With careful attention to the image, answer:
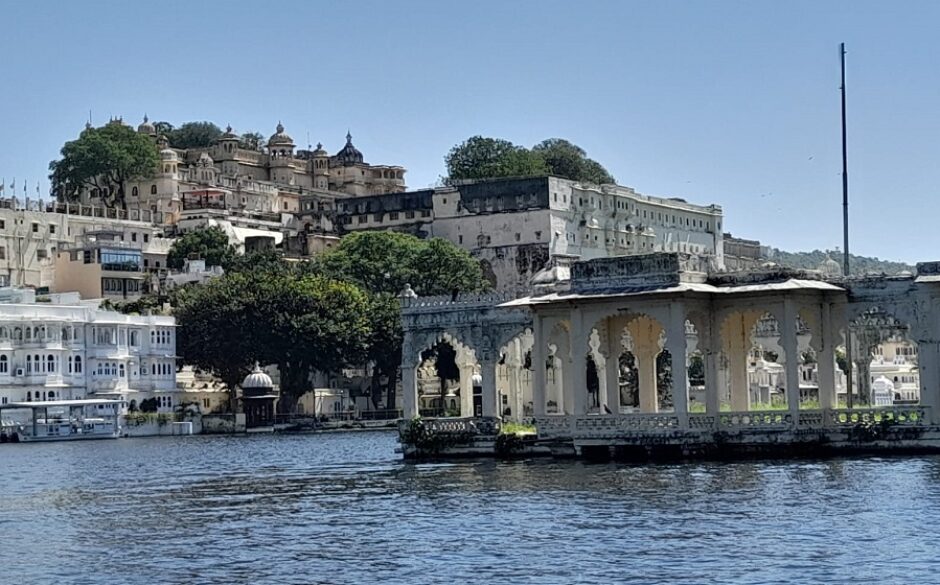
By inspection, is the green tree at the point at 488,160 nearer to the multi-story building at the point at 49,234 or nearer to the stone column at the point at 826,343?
the multi-story building at the point at 49,234

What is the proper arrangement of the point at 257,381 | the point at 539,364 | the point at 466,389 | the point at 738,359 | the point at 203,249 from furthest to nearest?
the point at 203,249 < the point at 257,381 < the point at 466,389 < the point at 539,364 < the point at 738,359

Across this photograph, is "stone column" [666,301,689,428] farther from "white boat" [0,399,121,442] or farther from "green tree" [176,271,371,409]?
"green tree" [176,271,371,409]

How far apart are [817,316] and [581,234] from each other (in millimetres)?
99014

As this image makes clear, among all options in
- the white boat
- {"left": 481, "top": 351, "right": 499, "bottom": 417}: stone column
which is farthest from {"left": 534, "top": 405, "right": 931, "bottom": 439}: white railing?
the white boat

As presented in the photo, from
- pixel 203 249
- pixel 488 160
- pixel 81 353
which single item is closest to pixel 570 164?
pixel 488 160

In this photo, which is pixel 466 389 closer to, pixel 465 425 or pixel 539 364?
pixel 465 425

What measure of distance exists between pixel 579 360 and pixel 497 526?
59.5ft

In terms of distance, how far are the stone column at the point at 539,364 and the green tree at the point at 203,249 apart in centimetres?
8983

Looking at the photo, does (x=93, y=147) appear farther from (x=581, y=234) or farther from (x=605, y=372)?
(x=605, y=372)

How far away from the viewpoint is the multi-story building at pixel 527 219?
149125 millimetres

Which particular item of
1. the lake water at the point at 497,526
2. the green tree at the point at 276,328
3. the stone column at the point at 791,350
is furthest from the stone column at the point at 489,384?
the green tree at the point at 276,328

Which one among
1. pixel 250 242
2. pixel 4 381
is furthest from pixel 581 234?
pixel 4 381

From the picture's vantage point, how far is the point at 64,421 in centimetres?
10781

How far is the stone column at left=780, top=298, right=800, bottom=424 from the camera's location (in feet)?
174
